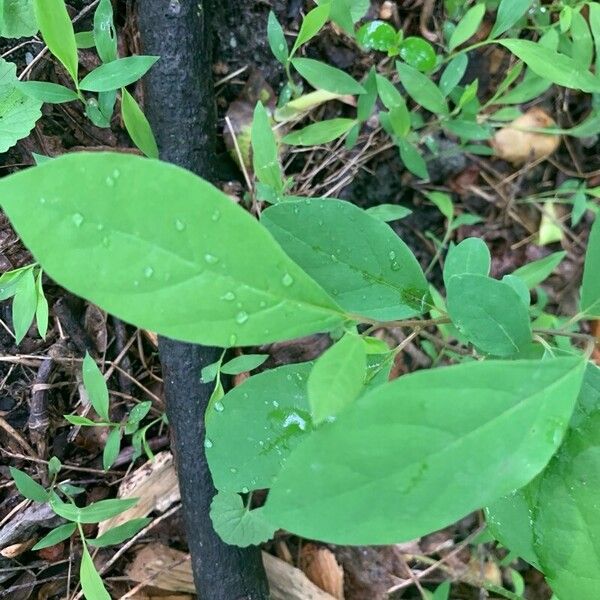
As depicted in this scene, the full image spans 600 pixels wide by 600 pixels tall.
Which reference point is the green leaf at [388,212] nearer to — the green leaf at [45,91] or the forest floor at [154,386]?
the forest floor at [154,386]

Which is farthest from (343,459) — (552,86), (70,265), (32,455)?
(552,86)

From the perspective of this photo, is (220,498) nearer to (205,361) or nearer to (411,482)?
(205,361)

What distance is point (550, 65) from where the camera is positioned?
1.13 meters

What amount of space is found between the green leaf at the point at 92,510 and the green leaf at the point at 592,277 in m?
0.90

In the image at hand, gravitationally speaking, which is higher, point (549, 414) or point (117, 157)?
point (117, 157)

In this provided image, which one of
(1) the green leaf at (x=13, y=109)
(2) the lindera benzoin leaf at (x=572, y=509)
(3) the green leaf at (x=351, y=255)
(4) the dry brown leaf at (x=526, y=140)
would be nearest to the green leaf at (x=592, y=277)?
(2) the lindera benzoin leaf at (x=572, y=509)

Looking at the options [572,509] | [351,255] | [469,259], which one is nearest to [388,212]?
[469,259]

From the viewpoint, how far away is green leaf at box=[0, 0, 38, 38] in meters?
1.12

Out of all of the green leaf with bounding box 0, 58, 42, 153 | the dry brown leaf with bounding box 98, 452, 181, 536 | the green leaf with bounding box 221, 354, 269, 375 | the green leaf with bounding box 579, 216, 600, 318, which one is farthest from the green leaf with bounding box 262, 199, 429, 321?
the dry brown leaf with bounding box 98, 452, 181, 536

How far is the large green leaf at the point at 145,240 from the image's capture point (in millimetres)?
561

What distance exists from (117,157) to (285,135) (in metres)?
0.90

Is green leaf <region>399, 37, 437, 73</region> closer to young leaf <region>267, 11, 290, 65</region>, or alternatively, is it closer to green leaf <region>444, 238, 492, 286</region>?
young leaf <region>267, 11, 290, 65</region>

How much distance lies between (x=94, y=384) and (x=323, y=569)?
711 millimetres

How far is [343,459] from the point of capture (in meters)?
0.58
